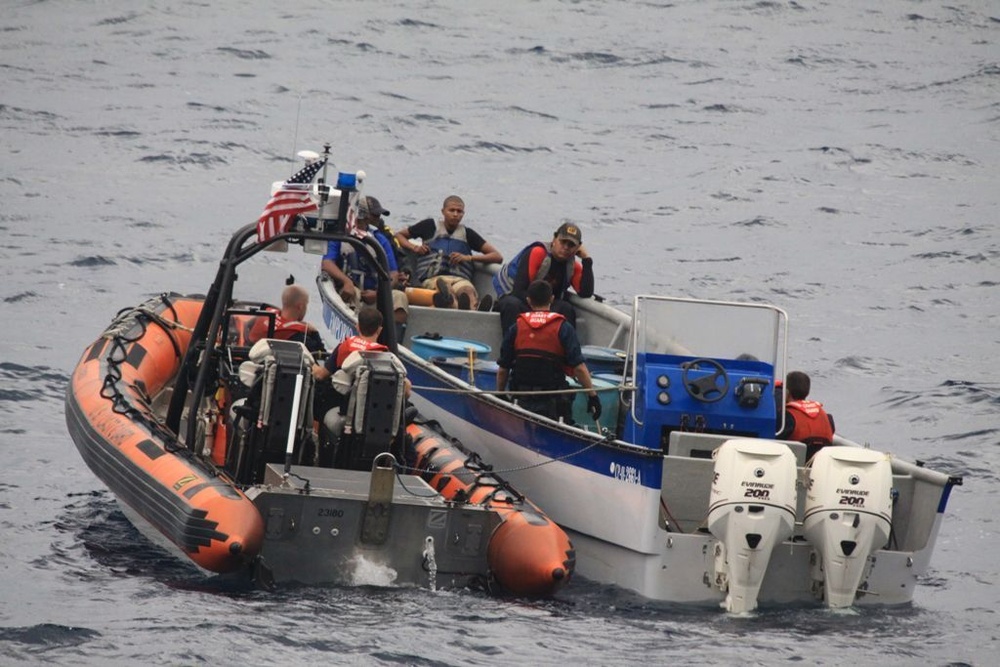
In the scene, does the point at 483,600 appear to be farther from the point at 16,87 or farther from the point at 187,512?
the point at 16,87

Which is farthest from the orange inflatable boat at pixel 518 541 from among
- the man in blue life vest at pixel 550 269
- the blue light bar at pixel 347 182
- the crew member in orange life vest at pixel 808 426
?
the man in blue life vest at pixel 550 269

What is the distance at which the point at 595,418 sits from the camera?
12.7 m

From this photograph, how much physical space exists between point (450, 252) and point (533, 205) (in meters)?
10.3

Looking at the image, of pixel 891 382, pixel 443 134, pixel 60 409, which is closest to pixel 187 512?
pixel 60 409

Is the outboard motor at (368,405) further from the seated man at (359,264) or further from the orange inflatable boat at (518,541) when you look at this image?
the seated man at (359,264)

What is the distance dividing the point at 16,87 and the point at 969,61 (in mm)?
19976

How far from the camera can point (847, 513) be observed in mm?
10492

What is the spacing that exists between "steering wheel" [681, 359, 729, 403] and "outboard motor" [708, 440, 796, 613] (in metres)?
1.05

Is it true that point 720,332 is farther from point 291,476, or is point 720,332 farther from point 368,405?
point 291,476

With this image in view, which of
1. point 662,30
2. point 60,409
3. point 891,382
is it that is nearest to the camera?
point 60,409

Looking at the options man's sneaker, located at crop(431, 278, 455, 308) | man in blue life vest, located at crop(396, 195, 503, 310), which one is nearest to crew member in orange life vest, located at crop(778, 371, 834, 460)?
man's sneaker, located at crop(431, 278, 455, 308)

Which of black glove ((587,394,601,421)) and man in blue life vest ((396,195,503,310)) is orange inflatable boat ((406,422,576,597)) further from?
man in blue life vest ((396,195,503,310))

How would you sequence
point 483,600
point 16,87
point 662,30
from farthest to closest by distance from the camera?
point 662,30
point 16,87
point 483,600

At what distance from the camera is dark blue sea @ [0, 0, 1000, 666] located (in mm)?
10055
